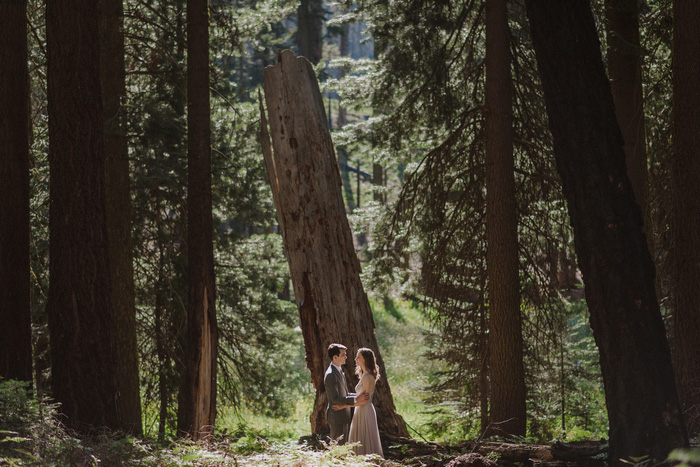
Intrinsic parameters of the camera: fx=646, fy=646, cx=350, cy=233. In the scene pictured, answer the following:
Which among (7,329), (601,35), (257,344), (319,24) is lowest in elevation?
(257,344)

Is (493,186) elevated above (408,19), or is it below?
below

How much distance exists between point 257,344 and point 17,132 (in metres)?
7.15

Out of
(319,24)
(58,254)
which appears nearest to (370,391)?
(58,254)

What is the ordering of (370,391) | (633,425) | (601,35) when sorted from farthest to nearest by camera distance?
(601,35), (370,391), (633,425)

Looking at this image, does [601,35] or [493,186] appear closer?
[493,186]

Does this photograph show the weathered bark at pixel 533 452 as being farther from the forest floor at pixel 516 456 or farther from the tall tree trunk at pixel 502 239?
the tall tree trunk at pixel 502 239

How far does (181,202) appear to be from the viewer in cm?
1168

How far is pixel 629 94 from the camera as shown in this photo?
372 inches

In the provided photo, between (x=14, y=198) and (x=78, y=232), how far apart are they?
1.66m

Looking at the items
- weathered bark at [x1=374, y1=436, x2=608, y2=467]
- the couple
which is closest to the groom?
the couple

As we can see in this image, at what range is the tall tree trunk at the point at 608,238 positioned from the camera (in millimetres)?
5219

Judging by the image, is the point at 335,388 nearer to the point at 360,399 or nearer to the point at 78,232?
the point at 360,399

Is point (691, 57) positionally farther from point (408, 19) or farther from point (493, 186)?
point (408, 19)

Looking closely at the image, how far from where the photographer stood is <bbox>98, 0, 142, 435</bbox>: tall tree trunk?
392 inches
